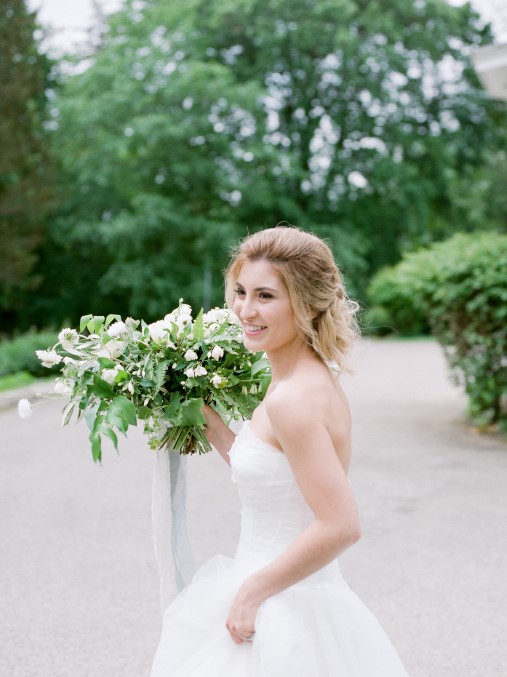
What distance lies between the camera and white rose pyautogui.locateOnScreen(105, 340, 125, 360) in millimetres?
2623

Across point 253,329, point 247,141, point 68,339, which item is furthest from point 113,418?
point 247,141

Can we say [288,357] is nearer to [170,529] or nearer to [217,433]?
[217,433]

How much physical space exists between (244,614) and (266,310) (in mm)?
738

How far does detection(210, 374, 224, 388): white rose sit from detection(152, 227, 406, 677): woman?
0.94ft

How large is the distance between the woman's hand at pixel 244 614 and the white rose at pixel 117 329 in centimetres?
88

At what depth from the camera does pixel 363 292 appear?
34875 millimetres

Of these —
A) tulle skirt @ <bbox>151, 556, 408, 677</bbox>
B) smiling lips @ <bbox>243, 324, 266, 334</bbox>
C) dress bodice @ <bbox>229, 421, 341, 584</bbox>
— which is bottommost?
tulle skirt @ <bbox>151, 556, 408, 677</bbox>

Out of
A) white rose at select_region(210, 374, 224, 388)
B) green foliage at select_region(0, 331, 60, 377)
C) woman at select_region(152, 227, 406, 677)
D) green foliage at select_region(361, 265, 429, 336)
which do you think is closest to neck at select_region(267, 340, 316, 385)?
woman at select_region(152, 227, 406, 677)

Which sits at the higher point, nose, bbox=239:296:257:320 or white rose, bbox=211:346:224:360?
nose, bbox=239:296:257:320

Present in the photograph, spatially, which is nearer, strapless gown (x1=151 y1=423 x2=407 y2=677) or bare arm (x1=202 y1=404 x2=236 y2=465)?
strapless gown (x1=151 y1=423 x2=407 y2=677)

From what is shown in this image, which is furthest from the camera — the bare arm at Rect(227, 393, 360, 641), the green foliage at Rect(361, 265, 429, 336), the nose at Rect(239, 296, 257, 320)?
the green foliage at Rect(361, 265, 429, 336)

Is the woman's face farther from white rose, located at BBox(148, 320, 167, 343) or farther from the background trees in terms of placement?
the background trees

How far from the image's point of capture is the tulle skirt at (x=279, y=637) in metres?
2.11

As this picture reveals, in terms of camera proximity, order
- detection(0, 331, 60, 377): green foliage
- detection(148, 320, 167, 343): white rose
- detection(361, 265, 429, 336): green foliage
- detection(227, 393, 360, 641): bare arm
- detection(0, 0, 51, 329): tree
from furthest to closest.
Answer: detection(361, 265, 429, 336): green foliage < detection(0, 0, 51, 329): tree < detection(0, 331, 60, 377): green foliage < detection(148, 320, 167, 343): white rose < detection(227, 393, 360, 641): bare arm
